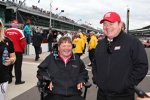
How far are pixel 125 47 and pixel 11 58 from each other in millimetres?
1817

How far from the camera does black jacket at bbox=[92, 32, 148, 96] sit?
435cm

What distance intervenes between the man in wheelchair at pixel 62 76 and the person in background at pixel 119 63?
1.02 metres

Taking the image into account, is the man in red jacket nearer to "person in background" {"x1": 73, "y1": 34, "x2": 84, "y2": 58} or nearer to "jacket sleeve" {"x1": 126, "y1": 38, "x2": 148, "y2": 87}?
"person in background" {"x1": 73, "y1": 34, "x2": 84, "y2": 58}

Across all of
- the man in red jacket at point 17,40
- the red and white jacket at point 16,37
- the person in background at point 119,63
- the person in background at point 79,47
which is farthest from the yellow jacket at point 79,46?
the person in background at point 119,63

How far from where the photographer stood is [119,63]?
4387 millimetres

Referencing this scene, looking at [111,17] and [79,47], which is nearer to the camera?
[111,17]

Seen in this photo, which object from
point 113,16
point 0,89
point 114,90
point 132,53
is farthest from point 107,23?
point 0,89

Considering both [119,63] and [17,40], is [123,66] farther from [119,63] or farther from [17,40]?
[17,40]

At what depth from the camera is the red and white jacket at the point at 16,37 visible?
1056 cm

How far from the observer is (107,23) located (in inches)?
178

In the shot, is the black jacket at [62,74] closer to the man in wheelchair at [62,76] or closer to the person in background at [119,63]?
the man in wheelchair at [62,76]

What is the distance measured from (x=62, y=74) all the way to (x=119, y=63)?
1370 mm

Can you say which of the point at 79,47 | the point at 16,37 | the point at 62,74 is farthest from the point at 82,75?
the point at 79,47

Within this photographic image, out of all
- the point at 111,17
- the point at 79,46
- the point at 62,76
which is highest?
the point at 111,17
